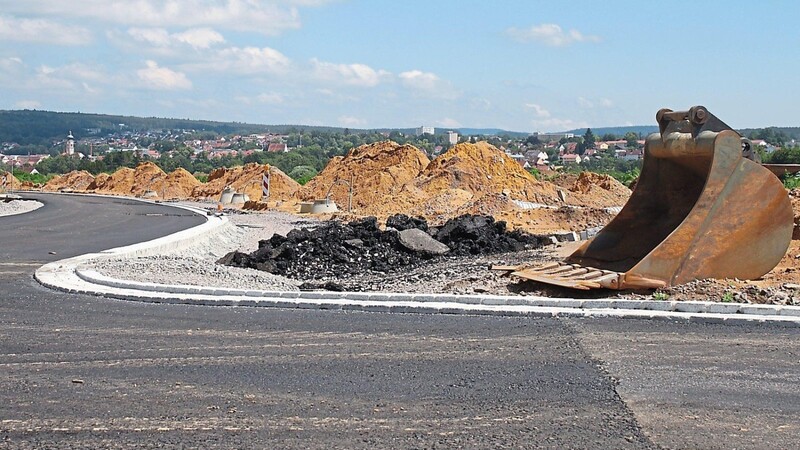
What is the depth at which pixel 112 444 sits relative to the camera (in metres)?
5.47

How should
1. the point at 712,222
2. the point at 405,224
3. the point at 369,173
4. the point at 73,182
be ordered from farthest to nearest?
the point at 73,182, the point at 369,173, the point at 405,224, the point at 712,222

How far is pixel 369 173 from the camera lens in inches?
2100

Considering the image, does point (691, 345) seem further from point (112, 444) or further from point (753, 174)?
point (112, 444)

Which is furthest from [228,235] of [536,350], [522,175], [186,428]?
[522,175]

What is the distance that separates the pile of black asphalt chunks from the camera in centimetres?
1752

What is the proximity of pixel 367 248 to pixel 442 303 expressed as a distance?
29.7ft

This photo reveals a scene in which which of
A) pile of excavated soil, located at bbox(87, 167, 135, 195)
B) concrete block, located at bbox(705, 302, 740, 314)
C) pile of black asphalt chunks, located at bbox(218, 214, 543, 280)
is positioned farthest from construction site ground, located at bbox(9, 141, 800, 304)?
concrete block, located at bbox(705, 302, 740, 314)

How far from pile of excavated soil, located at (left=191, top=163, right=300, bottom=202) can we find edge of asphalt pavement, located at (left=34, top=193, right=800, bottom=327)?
4306 cm

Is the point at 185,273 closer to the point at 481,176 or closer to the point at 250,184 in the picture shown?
the point at 481,176

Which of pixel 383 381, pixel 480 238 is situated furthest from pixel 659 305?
pixel 480 238

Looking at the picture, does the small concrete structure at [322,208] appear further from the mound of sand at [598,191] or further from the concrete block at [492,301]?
the concrete block at [492,301]

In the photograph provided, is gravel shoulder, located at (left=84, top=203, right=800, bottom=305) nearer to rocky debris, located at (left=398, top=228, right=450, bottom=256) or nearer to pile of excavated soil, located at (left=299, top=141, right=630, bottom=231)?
rocky debris, located at (left=398, top=228, right=450, bottom=256)

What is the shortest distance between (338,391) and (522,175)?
40857 millimetres

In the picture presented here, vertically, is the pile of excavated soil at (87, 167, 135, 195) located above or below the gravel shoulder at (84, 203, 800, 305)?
below
